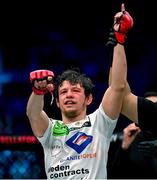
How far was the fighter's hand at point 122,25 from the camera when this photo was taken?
8.54 ft

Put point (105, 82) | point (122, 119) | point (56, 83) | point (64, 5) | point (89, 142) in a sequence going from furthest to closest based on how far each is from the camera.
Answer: point (64, 5), point (105, 82), point (122, 119), point (56, 83), point (89, 142)

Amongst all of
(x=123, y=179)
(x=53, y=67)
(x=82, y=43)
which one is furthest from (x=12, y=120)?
(x=123, y=179)

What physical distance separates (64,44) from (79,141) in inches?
169

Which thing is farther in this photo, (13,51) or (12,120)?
(13,51)

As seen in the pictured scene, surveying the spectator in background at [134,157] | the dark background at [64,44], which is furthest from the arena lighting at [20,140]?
the spectator in background at [134,157]

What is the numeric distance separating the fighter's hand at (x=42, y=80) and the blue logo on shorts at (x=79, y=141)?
0.31 metres

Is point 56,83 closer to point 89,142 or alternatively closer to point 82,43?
point 89,142

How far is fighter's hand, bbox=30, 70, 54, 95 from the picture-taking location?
2.63 meters

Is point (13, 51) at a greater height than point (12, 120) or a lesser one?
greater

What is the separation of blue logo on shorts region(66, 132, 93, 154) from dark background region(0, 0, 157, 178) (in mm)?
3221

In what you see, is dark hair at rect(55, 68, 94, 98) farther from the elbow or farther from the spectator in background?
the spectator in background

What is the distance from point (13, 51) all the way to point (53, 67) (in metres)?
0.67

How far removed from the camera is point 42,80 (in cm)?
265

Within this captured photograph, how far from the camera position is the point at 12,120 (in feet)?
19.6
